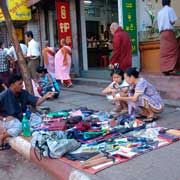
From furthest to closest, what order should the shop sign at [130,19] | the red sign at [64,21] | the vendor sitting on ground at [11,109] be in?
the red sign at [64,21] → the shop sign at [130,19] → the vendor sitting on ground at [11,109]

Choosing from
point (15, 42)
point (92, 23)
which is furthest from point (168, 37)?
point (92, 23)

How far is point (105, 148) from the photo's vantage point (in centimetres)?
405

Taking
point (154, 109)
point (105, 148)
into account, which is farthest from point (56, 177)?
point (154, 109)

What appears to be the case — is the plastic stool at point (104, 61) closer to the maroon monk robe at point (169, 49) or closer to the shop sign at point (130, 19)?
the shop sign at point (130, 19)

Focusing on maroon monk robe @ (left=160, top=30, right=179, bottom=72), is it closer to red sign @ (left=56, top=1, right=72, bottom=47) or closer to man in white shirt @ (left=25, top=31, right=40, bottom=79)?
man in white shirt @ (left=25, top=31, right=40, bottom=79)

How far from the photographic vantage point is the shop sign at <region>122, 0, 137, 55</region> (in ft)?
26.2

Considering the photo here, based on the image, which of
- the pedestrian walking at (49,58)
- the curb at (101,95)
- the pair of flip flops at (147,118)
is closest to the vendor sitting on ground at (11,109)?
the pair of flip flops at (147,118)

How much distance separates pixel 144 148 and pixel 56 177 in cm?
119

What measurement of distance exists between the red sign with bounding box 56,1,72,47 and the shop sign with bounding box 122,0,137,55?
3.32 metres

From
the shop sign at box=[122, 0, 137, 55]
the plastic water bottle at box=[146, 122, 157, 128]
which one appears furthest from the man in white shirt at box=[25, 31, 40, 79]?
the plastic water bottle at box=[146, 122, 157, 128]

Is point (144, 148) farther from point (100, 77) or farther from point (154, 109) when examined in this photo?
point (100, 77)

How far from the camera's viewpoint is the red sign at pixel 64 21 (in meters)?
10.7

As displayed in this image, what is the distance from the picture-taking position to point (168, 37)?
6.91 m

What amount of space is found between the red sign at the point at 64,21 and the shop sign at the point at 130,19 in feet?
10.9
